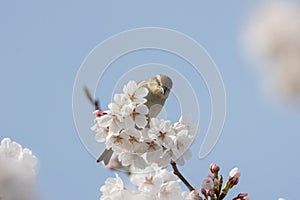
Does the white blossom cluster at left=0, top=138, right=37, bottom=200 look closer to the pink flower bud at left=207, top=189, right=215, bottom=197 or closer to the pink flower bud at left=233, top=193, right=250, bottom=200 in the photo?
the pink flower bud at left=207, top=189, right=215, bottom=197

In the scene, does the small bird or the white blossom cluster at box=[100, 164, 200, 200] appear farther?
the small bird

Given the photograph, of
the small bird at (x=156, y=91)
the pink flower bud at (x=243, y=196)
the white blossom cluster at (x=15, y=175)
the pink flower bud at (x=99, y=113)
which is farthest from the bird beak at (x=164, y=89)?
the white blossom cluster at (x=15, y=175)

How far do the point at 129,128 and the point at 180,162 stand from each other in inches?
14.2

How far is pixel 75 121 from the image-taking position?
3.43 m

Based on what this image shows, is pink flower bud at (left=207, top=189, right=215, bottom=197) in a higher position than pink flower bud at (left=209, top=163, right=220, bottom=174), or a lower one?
lower

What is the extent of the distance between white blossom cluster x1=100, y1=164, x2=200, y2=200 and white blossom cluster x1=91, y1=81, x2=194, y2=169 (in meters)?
0.07

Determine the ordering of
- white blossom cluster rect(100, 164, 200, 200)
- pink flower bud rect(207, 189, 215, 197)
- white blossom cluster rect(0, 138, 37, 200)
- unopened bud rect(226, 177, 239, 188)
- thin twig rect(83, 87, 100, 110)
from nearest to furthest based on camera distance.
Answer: white blossom cluster rect(0, 138, 37, 200), white blossom cluster rect(100, 164, 200, 200), pink flower bud rect(207, 189, 215, 197), unopened bud rect(226, 177, 239, 188), thin twig rect(83, 87, 100, 110)

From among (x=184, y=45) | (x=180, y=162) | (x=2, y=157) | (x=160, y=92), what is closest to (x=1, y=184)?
(x=2, y=157)

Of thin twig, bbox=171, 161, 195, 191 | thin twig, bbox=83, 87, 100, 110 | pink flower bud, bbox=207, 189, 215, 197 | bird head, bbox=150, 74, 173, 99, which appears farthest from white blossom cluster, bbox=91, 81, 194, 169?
bird head, bbox=150, 74, 173, 99

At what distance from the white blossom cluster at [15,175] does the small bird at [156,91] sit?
0.62m

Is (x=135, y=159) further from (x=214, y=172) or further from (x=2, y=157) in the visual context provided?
(x=2, y=157)

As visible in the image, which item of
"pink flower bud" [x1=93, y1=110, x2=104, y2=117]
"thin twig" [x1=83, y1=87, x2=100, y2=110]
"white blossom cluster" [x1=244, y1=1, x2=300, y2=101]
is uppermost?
"white blossom cluster" [x1=244, y1=1, x2=300, y2=101]

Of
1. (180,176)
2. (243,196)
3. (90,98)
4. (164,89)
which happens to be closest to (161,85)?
(164,89)

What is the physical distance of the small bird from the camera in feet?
11.8
